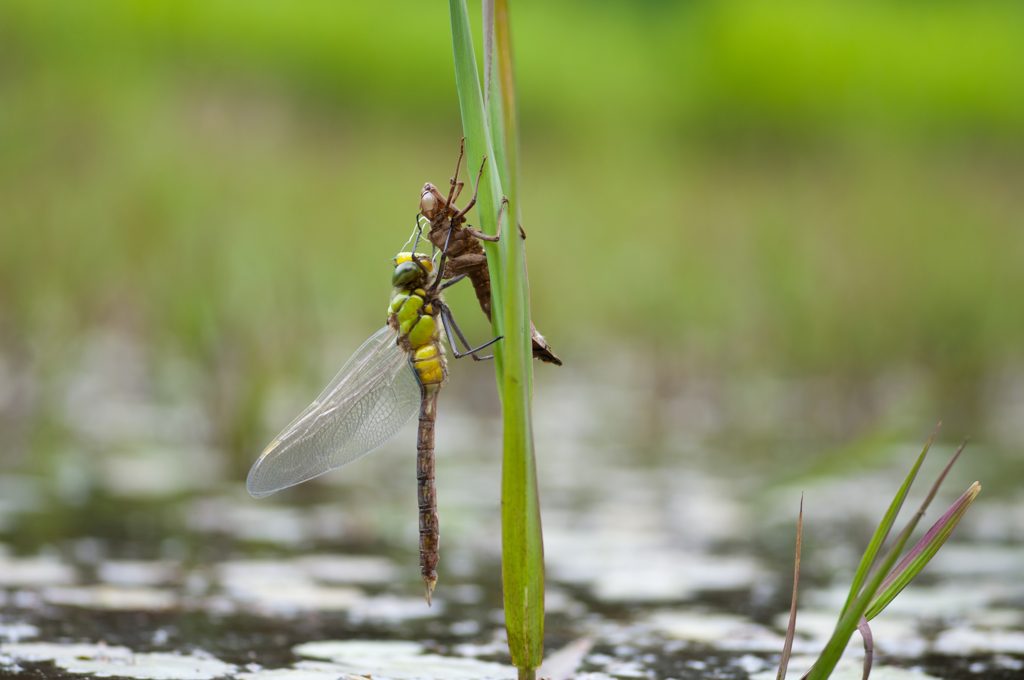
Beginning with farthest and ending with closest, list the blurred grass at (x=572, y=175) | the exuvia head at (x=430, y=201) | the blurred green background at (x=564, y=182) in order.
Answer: the blurred grass at (x=572, y=175), the blurred green background at (x=564, y=182), the exuvia head at (x=430, y=201)

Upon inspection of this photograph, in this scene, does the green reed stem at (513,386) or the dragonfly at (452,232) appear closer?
the green reed stem at (513,386)

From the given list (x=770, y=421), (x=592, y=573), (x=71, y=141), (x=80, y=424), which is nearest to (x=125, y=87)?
(x=71, y=141)

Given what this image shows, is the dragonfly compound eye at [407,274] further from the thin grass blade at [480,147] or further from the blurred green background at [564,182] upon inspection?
the blurred green background at [564,182]

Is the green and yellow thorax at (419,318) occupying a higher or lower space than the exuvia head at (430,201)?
lower

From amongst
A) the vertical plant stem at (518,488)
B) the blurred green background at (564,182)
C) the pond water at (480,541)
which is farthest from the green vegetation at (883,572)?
the blurred green background at (564,182)

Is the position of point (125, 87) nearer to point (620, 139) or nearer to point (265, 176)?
point (265, 176)

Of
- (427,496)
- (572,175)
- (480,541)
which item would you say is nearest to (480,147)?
(427,496)

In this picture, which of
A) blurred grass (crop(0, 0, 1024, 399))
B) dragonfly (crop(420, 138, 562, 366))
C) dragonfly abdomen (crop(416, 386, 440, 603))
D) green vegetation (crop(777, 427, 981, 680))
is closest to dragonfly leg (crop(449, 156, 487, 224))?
dragonfly (crop(420, 138, 562, 366))

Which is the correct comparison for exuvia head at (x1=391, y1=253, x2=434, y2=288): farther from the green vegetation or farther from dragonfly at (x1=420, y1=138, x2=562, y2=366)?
the green vegetation
